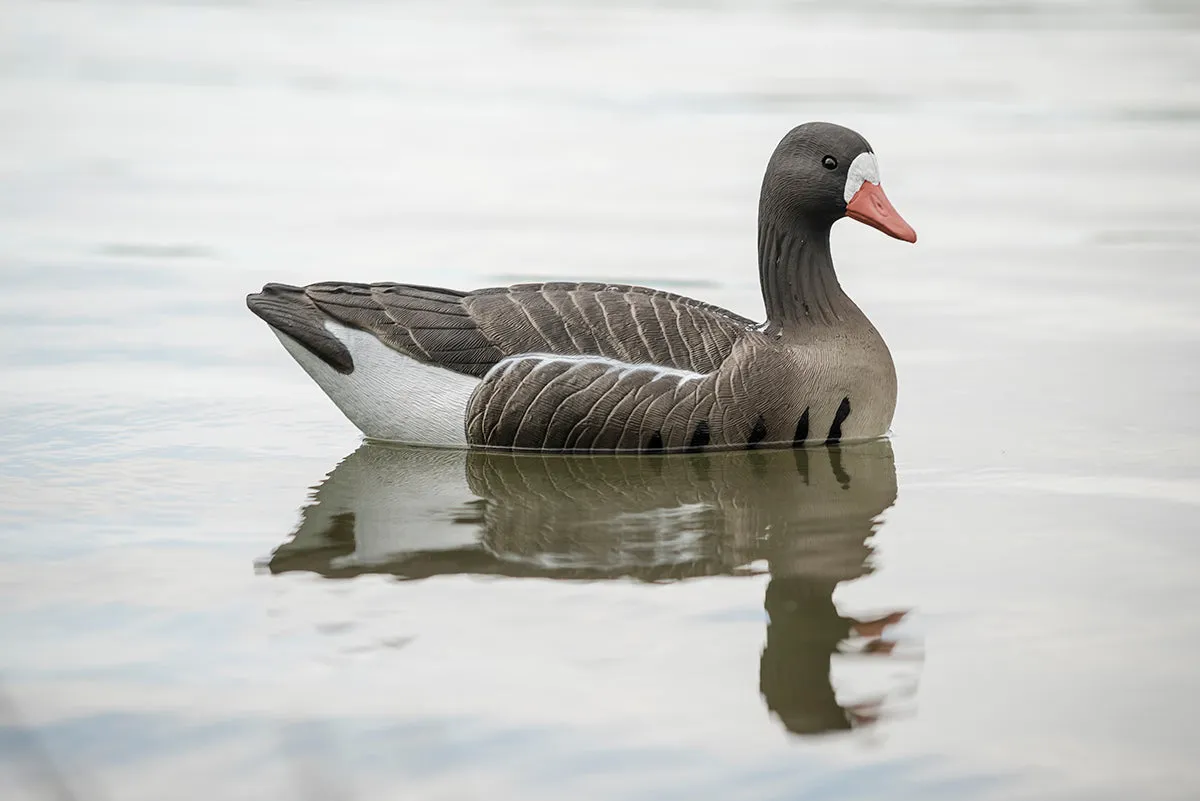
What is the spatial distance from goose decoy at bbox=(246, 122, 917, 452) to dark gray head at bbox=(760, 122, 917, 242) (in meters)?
0.01

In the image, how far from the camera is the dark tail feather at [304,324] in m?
9.17

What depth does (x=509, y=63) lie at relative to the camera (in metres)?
23.8

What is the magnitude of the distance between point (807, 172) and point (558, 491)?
2340mm

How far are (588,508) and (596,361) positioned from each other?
3.37ft

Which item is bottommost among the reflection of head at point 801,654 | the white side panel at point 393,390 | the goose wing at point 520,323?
the reflection of head at point 801,654

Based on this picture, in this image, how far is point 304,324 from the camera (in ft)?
30.1

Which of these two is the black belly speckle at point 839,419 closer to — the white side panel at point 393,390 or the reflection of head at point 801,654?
the white side panel at point 393,390

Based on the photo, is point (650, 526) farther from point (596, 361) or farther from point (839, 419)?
point (839, 419)

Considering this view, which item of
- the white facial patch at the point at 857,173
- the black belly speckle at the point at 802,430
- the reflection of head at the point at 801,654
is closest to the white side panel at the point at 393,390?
the black belly speckle at the point at 802,430

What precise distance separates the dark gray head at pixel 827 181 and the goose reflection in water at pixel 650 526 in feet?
4.10

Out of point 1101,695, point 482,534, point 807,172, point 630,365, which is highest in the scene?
point 807,172

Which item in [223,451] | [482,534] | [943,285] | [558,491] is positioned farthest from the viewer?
[943,285]

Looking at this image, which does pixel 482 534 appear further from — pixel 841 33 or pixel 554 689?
pixel 841 33

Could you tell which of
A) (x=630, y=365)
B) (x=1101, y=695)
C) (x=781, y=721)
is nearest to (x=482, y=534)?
(x=630, y=365)
